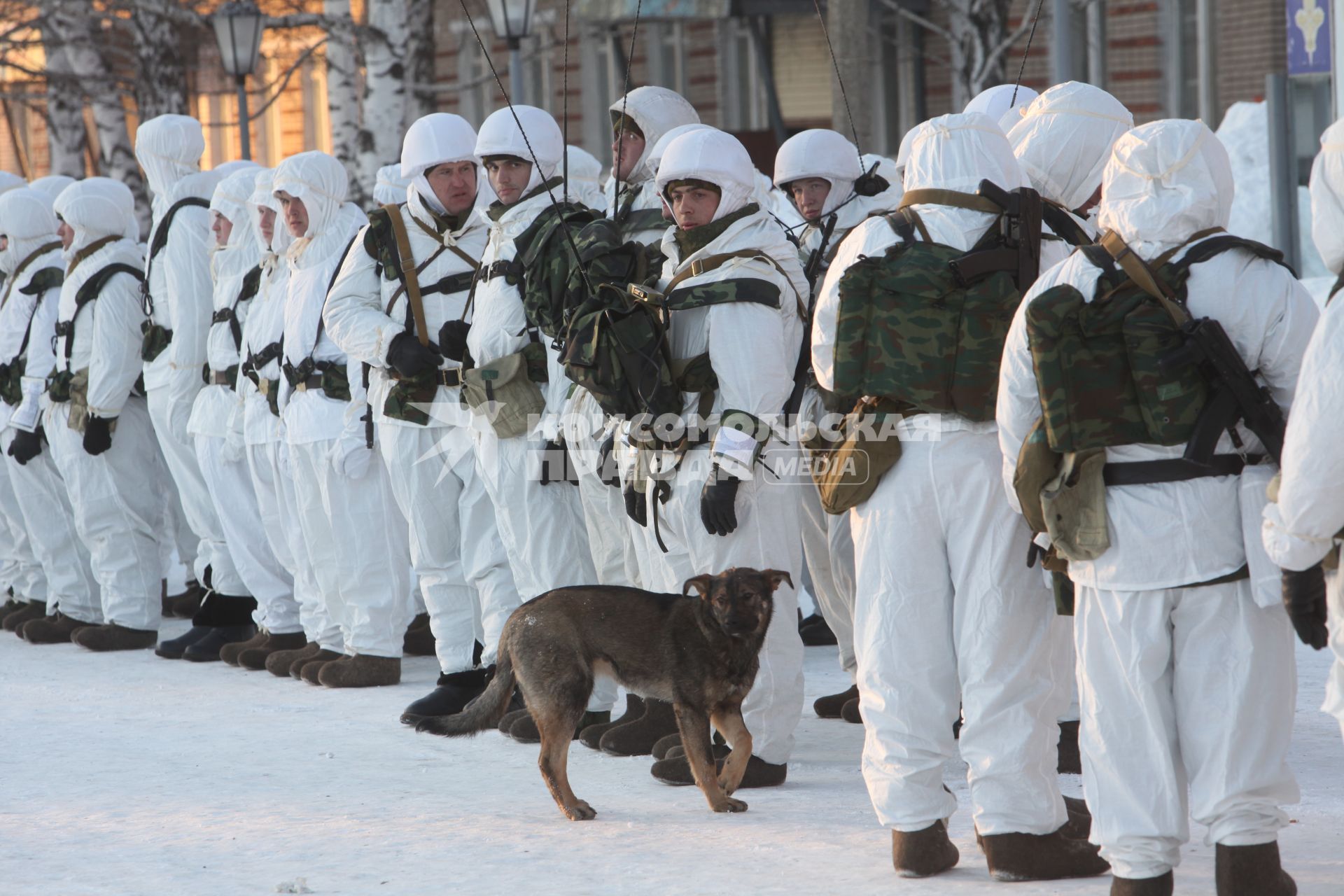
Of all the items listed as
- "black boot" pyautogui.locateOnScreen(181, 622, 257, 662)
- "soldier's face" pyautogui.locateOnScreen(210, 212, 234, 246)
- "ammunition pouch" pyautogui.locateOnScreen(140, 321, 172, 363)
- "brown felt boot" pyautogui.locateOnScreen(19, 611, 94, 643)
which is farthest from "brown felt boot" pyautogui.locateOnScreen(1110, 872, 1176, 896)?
"brown felt boot" pyautogui.locateOnScreen(19, 611, 94, 643)

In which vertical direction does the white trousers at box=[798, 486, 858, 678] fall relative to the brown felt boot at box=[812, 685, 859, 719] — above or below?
above

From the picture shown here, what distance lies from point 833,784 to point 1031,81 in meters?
13.4

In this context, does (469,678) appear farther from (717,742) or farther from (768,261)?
(768,261)

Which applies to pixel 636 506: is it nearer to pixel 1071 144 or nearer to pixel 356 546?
A: pixel 1071 144

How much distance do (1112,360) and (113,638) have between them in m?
6.29

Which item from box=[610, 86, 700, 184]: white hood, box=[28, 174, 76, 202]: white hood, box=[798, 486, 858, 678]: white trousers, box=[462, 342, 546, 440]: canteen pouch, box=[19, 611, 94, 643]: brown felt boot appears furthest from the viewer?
box=[28, 174, 76, 202]: white hood

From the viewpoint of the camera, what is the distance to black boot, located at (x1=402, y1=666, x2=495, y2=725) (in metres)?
6.61

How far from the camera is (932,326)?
434cm

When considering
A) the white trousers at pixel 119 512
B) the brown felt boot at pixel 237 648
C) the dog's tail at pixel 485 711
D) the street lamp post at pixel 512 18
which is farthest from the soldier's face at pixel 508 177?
the street lamp post at pixel 512 18

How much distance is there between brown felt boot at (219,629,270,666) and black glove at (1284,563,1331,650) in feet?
18.4

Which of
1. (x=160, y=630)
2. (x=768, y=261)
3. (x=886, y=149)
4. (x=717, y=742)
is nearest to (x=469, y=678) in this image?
(x=717, y=742)

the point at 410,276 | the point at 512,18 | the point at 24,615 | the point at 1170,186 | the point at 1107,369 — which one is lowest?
the point at 24,615

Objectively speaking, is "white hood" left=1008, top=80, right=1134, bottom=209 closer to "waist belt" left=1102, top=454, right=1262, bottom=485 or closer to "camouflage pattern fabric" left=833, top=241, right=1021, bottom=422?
"camouflage pattern fabric" left=833, top=241, right=1021, bottom=422

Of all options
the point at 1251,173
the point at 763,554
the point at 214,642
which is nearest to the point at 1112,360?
the point at 763,554
